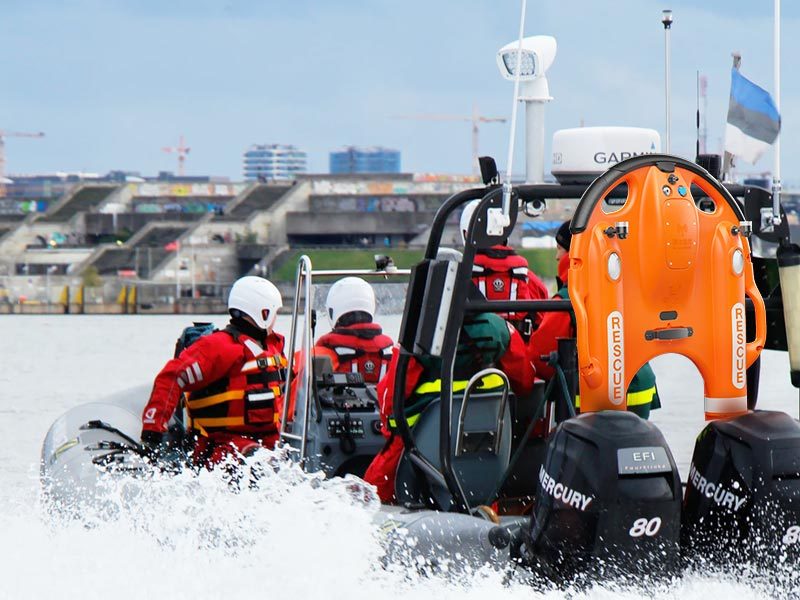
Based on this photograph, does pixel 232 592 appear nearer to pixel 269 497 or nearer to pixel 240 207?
pixel 269 497

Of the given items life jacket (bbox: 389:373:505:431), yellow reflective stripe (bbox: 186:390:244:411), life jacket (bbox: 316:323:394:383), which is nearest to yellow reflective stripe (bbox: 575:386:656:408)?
life jacket (bbox: 389:373:505:431)

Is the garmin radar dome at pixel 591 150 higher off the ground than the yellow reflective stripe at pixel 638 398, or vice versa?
the garmin radar dome at pixel 591 150

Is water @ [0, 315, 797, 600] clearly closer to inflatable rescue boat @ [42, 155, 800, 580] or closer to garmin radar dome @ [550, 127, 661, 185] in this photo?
inflatable rescue boat @ [42, 155, 800, 580]

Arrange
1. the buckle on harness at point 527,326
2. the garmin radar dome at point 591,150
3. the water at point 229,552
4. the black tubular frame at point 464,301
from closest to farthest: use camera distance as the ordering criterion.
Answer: the water at point 229,552 < the black tubular frame at point 464,301 < the garmin radar dome at point 591,150 < the buckle on harness at point 527,326

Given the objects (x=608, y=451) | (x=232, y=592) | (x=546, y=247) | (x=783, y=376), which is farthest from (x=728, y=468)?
(x=546, y=247)

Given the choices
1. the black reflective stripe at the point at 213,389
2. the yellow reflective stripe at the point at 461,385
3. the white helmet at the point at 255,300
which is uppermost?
the white helmet at the point at 255,300

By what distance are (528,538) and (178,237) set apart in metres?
68.8

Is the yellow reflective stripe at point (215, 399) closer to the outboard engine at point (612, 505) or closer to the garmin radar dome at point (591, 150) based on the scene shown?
the garmin radar dome at point (591, 150)

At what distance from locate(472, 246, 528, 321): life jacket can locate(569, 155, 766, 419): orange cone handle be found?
2.11m

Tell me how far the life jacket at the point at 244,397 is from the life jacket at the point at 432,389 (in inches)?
59.2

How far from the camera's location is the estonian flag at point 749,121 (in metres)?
4.39

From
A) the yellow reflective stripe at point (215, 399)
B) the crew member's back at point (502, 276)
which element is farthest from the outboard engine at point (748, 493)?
the yellow reflective stripe at point (215, 399)

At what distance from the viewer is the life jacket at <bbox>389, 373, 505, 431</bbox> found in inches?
179

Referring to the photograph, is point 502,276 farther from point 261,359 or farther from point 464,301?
point 464,301
